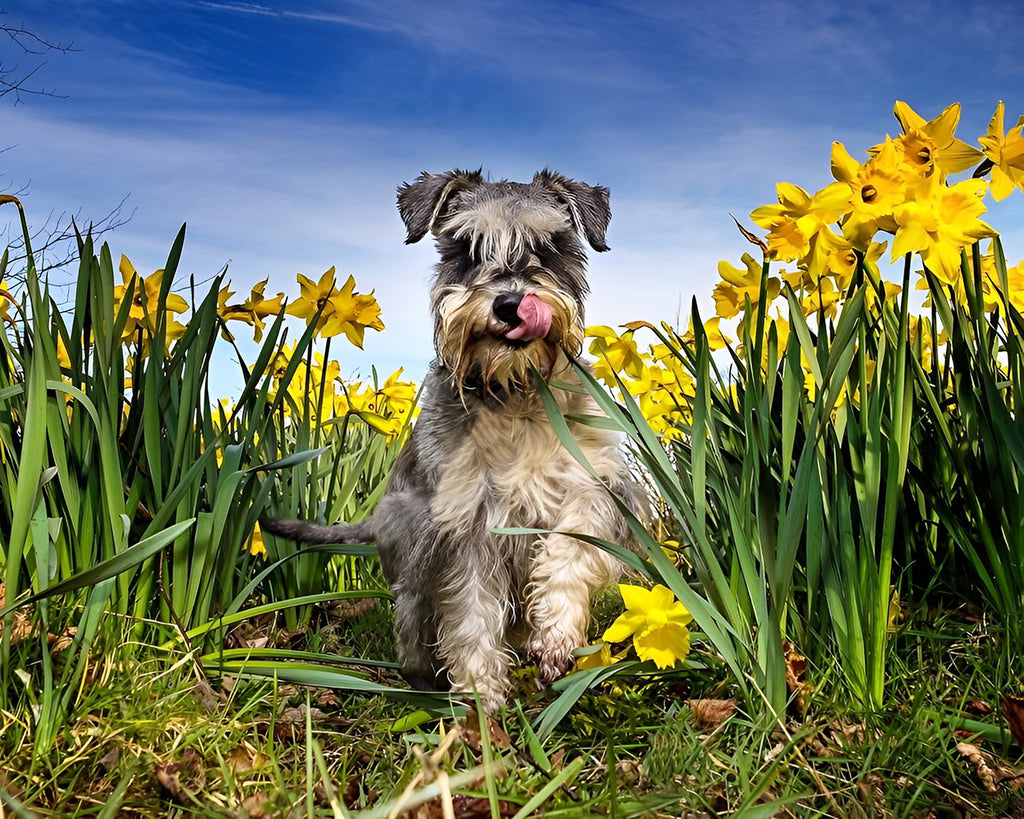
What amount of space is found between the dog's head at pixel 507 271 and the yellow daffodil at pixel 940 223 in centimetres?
→ 113

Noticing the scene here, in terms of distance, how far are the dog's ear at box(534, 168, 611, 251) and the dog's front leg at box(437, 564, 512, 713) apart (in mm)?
1390

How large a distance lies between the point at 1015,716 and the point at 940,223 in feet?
4.07

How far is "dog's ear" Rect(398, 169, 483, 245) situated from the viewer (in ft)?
11.7

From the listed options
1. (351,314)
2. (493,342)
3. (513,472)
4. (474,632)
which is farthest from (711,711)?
(351,314)

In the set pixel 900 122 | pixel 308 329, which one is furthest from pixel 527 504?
pixel 900 122

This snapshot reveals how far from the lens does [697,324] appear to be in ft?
8.23

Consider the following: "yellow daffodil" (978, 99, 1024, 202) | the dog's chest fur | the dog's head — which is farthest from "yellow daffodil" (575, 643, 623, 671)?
"yellow daffodil" (978, 99, 1024, 202)

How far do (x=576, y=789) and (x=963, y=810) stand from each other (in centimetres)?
90

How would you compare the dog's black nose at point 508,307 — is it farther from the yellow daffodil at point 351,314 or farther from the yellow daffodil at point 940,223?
the yellow daffodil at point 940,223

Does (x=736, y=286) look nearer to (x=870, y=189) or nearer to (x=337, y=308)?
(x=870, y=189)

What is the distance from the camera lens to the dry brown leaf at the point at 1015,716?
2.11 m

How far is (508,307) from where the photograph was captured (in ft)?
10.1

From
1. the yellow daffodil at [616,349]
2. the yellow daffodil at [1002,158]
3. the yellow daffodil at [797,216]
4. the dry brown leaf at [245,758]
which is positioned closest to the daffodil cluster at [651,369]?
the yellow daffodil at [616,349]

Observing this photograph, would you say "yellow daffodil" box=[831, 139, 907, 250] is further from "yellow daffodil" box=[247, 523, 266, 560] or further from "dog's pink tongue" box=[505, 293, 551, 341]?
"yellow daffodil" box=[247, 523, 266, 560]
